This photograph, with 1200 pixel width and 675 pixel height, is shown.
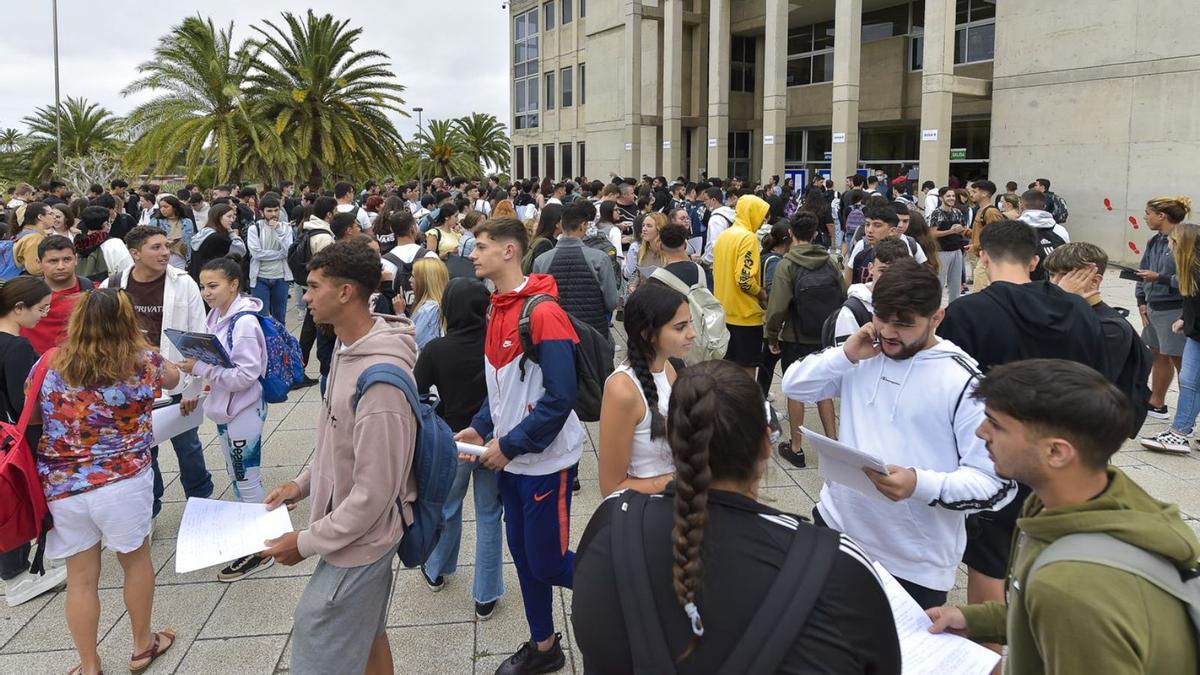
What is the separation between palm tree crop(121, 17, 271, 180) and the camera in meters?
25.1

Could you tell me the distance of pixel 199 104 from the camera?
85.9 feet

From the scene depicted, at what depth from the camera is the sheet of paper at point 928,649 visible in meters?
1.81

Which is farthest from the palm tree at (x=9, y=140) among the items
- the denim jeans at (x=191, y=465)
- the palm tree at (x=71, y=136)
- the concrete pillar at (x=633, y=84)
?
the denim jeans at (x=191, y=465)

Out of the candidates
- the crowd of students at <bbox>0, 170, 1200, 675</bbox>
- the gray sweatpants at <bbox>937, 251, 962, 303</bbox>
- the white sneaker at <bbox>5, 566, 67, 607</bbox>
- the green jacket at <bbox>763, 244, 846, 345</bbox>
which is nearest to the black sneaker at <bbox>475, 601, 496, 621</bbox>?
the crowd of students at <bbox>0, 170, 1200, 675</bbox>

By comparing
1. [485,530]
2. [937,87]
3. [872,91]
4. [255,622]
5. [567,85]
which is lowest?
[255,622]

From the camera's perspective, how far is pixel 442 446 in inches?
109

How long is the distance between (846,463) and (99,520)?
320cm

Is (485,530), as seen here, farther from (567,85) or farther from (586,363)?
(567,85)

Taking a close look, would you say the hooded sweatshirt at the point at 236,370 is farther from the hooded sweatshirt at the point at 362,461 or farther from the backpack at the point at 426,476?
the backpack at the point at 426,476

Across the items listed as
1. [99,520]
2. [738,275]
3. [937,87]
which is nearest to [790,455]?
[738,275]

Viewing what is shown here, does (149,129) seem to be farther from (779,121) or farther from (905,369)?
(905,369)

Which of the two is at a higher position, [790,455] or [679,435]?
[679,435]

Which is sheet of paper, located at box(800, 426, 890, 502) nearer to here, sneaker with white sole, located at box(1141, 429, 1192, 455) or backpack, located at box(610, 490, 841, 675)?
backpack, located at box(610, 490, 841, 675)

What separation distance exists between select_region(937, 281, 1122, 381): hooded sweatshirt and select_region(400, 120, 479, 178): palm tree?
46.4 metres
